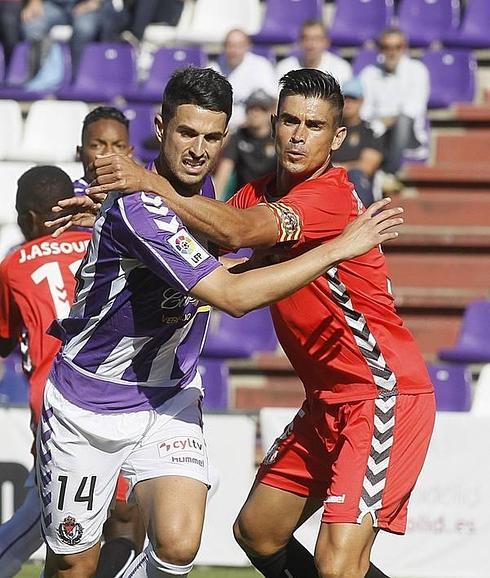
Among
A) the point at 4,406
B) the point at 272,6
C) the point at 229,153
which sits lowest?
the point at 4,406

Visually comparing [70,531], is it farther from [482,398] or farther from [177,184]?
[482,398]

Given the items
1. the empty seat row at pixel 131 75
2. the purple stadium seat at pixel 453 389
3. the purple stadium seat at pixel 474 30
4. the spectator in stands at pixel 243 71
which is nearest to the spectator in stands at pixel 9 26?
the empty seat row at pixel 131 75

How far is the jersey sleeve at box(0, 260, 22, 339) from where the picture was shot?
6422mm

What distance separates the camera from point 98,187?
4.83 metres

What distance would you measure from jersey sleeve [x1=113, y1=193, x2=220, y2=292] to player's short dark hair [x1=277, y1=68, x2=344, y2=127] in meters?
0.85

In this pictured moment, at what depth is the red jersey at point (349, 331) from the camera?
5410 mm

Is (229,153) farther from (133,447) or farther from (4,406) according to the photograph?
(133,447)

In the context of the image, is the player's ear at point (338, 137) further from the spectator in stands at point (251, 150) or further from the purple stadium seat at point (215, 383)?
the spectator in stands at point (251, 150)

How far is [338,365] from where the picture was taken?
546 centimetres

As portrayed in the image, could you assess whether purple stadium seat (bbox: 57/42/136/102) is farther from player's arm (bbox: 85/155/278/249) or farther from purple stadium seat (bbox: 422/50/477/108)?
player's arm (bbox: 85/155/278/249)

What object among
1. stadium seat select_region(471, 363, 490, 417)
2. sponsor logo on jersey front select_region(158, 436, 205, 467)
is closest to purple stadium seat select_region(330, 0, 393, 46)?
stadium seat select_region(471, 363, 490, 417)

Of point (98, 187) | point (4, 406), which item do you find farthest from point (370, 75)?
point (98, 187)

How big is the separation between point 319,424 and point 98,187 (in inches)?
57.0

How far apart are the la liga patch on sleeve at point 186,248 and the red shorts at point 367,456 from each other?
3.31ft
